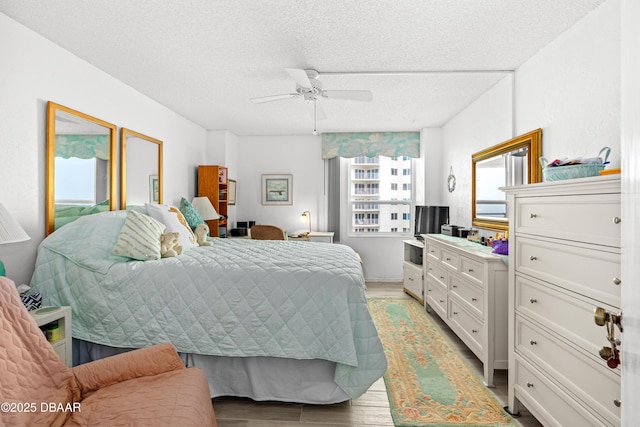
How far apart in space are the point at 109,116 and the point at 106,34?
96cm

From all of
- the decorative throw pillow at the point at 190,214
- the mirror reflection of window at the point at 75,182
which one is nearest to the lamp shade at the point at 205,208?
the decorative throw pillow at the point at 190,214

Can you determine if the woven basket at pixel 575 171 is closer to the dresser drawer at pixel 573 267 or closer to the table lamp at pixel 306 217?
the dresser drawer at pixel 573 267

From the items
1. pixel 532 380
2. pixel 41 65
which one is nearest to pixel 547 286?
pixel 532 380

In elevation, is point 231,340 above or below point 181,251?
below

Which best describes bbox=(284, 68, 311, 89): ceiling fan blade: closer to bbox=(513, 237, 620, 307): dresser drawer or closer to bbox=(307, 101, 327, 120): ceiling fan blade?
bbox=(307, 101, 327, 120): ceiling fan blade

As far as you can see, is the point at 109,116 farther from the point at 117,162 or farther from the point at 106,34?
the point at 106,34

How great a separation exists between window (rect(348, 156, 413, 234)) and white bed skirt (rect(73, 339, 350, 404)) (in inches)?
149

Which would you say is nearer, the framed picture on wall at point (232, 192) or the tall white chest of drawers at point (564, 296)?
the tall white chest of drawers at point (564, 296)

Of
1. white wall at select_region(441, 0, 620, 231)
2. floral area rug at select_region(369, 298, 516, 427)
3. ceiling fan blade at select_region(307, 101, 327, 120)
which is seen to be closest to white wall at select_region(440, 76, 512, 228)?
white wall at select_region(441, 0, 620, 231)

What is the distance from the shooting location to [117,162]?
3.37 meters

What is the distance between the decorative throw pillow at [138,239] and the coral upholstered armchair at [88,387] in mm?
880

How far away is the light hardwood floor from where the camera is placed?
2047mm

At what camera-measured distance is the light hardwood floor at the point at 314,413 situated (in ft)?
6.72

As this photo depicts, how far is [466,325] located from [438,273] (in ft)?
2.81
